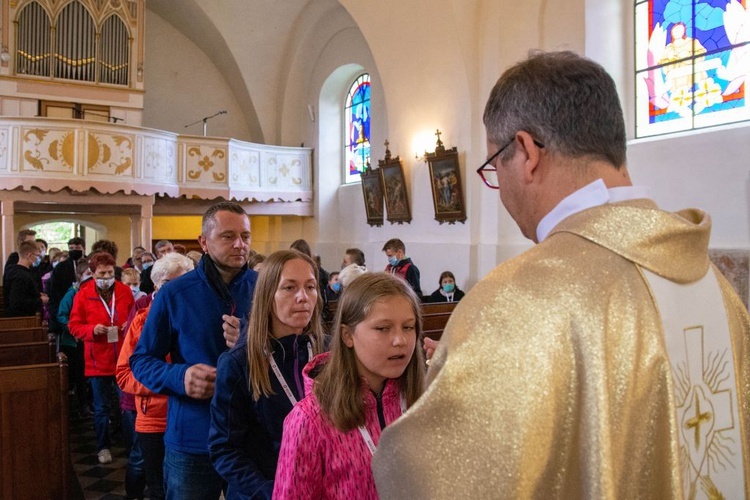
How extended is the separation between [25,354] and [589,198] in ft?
15.7

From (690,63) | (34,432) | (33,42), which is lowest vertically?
(34,432)

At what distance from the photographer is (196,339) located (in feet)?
9.02

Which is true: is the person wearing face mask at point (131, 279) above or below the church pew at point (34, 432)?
above

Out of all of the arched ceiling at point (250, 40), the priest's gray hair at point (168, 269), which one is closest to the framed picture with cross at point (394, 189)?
the arched ceiling at point (250, 40)

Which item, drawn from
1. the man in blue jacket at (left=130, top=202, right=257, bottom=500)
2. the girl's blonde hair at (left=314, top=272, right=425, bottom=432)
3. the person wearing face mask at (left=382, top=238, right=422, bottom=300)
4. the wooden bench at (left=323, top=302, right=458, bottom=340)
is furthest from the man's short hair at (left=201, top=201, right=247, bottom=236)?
the person wearing face mask at (left=382, top=238, right=422, bottom=300)

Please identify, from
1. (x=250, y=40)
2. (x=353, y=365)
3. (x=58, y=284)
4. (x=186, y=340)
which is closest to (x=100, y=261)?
(x=58, y=284)

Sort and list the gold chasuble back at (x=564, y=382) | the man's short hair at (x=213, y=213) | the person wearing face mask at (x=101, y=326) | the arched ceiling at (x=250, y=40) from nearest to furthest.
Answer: the gold chasuble back at (x=564, y=382)
the man's short hair at (x=213, y=213)
the person wearing face mask at (x=101, y=326)
the arched ceiling at (x=250, y=40)

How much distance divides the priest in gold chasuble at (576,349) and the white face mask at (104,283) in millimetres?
4755

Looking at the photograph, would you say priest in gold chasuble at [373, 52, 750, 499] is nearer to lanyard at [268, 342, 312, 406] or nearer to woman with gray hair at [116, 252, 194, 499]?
lanyard at [268, 342, 312, 406]

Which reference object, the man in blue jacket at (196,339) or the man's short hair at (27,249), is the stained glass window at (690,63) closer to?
the man in blue jacket at (196,339)

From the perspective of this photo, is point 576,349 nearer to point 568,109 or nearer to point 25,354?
point 568,109

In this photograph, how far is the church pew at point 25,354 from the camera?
467 centimetres

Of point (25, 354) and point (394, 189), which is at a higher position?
point (394, 189)

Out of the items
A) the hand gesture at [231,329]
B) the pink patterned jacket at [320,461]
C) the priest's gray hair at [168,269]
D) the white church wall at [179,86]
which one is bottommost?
the pink patterned jacket at [320,461]
